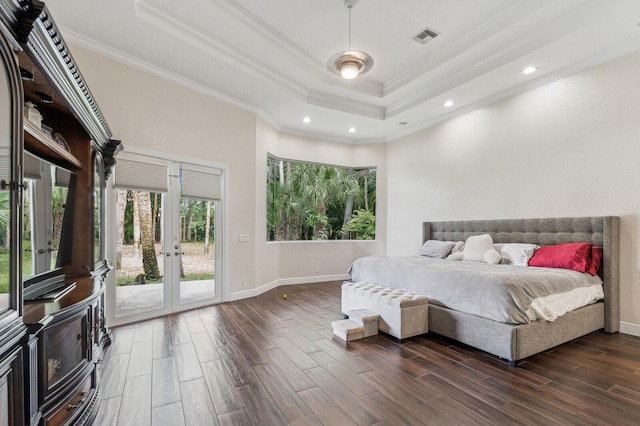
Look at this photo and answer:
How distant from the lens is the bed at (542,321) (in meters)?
2.84

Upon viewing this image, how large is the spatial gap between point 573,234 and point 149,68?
6.02m

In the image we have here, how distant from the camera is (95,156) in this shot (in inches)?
109

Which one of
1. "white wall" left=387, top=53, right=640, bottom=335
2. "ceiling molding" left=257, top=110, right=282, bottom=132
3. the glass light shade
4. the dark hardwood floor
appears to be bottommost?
the dark hardwood floor

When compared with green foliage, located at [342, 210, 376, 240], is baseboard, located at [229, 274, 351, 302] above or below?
below

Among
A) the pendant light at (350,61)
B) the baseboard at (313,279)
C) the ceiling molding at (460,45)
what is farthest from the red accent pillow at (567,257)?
the baseboard at (313,279)

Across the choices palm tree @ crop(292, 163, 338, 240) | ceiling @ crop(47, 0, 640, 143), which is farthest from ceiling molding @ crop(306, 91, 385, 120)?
palm tree @ crop(292, 163, 338, 240)

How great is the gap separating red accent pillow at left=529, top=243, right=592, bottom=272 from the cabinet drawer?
4766mm

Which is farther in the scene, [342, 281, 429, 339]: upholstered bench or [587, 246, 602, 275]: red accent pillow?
[587, 246, 602, 275]: red accent pillow

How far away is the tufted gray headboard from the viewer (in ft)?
11.9

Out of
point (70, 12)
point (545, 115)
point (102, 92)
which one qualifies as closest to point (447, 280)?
point (545, 115)

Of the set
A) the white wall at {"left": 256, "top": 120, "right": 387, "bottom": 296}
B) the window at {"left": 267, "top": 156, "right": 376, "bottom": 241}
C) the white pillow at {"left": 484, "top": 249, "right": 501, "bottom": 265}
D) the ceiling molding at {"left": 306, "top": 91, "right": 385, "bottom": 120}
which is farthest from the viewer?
the window at {"left": 267, "top": 156, "right": 376, "bottom": 241}

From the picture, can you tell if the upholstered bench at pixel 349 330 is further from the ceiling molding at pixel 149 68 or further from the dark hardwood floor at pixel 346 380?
the ceiling molding at pixel 149 68

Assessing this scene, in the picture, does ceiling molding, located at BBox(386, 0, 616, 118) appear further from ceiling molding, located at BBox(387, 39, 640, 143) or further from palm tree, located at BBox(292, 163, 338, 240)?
palm tree, located at BBox(292, 163, 338, 240)

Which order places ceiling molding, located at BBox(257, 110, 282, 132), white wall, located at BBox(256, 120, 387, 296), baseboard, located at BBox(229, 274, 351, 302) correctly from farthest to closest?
white wall, located at BBox(256, 120, 387, 296) < ceiling molding, located at BBox(257, 110, 282, 132) < baseboard, located at BBox(229, 274, 351, 302)
